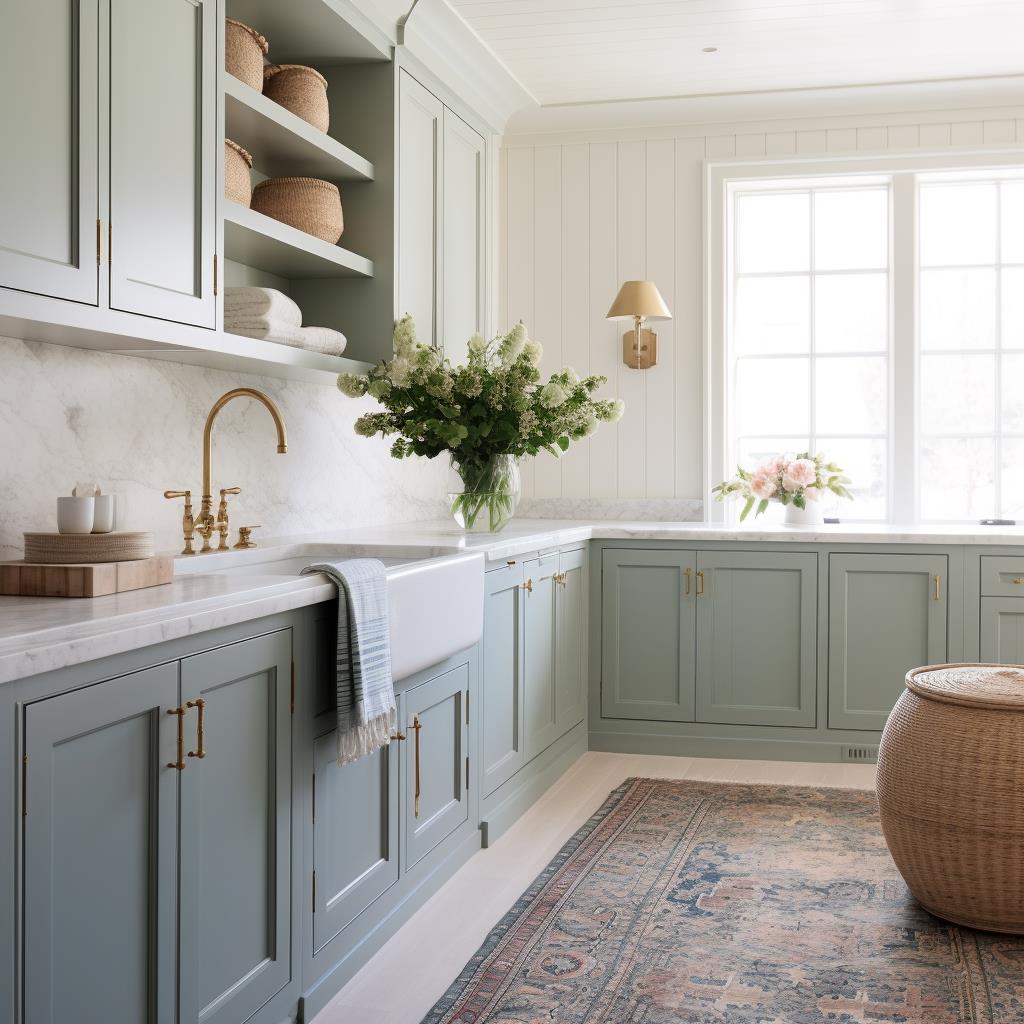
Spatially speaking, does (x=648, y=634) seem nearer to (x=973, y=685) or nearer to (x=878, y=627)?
(x=878, y=627)

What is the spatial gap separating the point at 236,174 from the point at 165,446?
685 millimetres

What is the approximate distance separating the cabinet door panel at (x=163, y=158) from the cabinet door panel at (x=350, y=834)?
959 mm

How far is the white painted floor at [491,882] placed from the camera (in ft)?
7.43

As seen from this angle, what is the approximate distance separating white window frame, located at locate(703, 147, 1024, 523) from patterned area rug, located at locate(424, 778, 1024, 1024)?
1732mm

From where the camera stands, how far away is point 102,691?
153 centimetres

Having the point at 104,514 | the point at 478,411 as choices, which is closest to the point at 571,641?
the point at 478,411

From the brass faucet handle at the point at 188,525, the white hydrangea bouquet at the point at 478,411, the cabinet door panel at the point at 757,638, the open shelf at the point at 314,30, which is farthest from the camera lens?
the cabinet door panel at the point at 757,638

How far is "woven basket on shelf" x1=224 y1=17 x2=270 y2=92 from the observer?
2707 mm

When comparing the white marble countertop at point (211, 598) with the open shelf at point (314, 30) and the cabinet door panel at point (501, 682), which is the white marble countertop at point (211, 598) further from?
the open shelf at point (314, 30)

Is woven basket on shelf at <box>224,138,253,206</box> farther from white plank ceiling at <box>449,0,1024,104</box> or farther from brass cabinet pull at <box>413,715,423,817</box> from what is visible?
brass cabinet pull at <box>413,715,423,817</box>

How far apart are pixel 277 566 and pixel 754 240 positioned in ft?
9.17

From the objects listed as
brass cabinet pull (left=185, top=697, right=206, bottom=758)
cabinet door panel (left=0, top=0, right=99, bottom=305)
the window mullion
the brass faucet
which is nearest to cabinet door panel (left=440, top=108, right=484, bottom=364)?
the brass faucet

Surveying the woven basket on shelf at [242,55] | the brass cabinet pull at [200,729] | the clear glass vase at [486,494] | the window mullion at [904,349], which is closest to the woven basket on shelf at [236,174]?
the woven basket on shelf at [242,55]

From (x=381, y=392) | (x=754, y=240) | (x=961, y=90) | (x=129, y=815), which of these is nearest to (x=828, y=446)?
(x=754, y=240)
